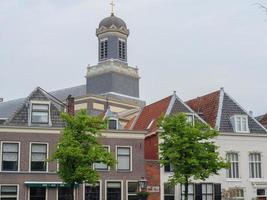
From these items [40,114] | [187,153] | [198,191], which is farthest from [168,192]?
[40,114]

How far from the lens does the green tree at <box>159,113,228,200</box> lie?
3622cm

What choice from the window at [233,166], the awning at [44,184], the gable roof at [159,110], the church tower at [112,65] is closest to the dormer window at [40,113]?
the awning at [44,184]

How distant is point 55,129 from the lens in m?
39.9

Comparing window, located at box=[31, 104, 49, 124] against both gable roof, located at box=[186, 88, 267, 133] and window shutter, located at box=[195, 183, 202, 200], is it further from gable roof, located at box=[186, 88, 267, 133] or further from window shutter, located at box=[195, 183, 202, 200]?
gable roof, located at box=[186, 88, 267, 133]

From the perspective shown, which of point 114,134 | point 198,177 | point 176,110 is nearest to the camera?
point 198,177

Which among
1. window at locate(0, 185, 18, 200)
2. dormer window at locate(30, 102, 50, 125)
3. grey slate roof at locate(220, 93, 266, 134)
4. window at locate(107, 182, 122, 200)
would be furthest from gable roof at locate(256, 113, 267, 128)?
window at locate(0, 185, 18, 200)

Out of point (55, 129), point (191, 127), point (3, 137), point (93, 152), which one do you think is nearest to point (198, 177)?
point (191, 127)

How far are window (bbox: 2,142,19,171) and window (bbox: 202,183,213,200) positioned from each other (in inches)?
527

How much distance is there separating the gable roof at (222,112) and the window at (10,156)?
15.0 metres

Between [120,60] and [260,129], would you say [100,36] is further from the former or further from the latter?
[260,129]

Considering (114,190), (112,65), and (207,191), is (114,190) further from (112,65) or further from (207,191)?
(112,65)

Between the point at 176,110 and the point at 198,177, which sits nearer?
the point at 198,177

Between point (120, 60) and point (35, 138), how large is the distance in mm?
43090

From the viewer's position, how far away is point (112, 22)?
3142 inches
